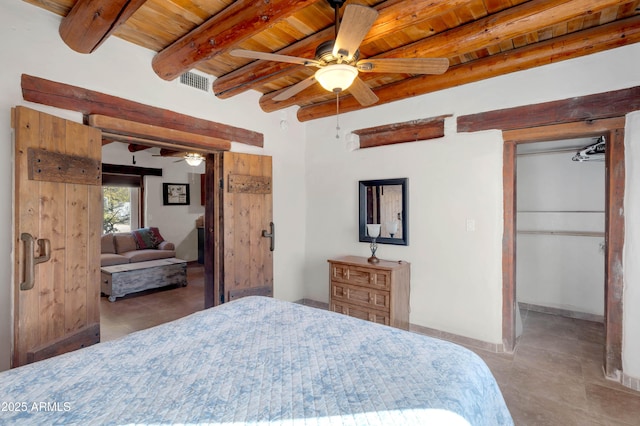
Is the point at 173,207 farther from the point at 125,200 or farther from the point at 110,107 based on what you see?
the point at 110,107

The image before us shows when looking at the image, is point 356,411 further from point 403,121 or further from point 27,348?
point 403,121

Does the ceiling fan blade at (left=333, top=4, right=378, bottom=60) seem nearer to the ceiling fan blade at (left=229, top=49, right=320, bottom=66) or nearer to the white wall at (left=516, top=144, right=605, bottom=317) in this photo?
the ceiling fan blade at (left=229, top=49, right=320, bottom=66)

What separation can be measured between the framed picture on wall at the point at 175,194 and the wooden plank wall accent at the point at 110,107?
4.42 m

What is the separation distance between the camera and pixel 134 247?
19.5ft

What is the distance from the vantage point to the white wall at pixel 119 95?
2.10 m

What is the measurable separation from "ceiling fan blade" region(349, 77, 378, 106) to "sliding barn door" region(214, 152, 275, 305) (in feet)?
5.11

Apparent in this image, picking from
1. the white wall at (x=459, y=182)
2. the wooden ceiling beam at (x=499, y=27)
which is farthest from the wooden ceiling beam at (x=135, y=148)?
the wooden ceiling beam at (x=499, y=27)

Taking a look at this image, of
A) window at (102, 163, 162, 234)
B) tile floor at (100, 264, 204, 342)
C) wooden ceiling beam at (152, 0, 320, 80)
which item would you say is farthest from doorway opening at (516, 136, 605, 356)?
window at (102, 163, 162, 234)

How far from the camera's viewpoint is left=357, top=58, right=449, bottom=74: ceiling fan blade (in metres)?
1.97

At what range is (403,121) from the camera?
A: 3488mm

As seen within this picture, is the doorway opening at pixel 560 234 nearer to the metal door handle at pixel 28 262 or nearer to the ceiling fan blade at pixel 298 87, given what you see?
the ceiling fan blade at pixel 298 87

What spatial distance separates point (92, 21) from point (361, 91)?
186cm

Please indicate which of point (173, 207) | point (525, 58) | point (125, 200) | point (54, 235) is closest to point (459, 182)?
point (525, 58)

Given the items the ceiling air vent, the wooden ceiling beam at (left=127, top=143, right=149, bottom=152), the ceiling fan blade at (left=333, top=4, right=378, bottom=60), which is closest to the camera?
the ceiling fan blade at (left=333, top=4, right=378, bottom=60)
